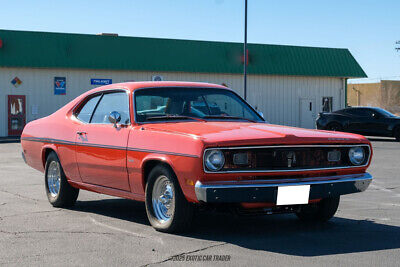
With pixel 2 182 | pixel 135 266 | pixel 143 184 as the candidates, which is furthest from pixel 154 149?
pixel 2 182

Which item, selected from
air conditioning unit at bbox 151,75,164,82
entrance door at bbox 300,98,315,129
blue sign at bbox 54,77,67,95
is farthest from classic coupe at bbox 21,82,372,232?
entrance door at bbox 300,98,315,129

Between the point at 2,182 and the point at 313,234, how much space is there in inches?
249

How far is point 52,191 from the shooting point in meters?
8.19

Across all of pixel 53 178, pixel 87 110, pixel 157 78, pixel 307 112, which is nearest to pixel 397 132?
pixel 157 78

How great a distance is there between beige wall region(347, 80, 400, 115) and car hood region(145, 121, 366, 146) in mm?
81349

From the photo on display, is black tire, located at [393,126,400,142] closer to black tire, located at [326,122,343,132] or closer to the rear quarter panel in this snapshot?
black tire, located at [326,122,343,132]

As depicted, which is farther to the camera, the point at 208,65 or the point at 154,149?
the point at 208,65

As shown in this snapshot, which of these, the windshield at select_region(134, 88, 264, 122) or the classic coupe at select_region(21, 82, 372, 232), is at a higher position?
the windshield at select_region(134, 88, 264, 122)

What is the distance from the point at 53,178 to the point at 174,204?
2.78 m

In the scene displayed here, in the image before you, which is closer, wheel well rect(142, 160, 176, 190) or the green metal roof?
wheel well rect(142, 160, 176, 190)

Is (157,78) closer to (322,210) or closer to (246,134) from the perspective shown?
(322,210)

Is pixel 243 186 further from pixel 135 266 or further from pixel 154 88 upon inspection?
pixel 154 88

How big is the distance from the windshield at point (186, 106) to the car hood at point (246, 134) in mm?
273

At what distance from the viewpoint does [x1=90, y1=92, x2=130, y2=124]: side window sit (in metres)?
6.99
